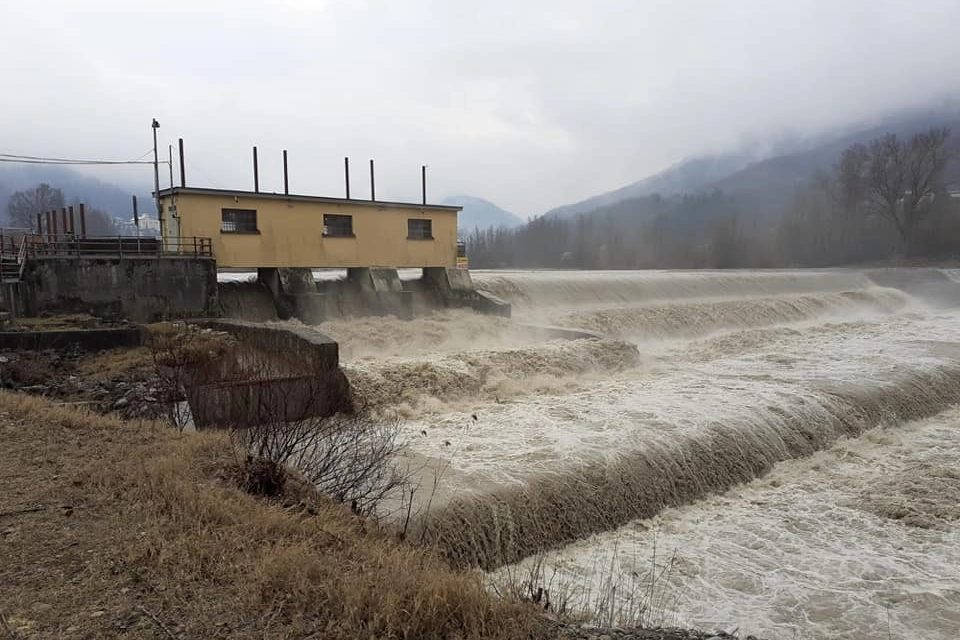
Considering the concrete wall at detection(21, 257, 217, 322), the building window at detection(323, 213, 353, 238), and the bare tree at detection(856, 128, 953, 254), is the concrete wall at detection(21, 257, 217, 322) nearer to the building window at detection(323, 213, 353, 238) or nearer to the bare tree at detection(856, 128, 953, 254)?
the building window at detection(323, 213, 353, 238)

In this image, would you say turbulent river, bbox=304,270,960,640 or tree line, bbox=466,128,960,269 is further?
tree line, bbox=466,128,960,269

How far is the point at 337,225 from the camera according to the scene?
21156 mm

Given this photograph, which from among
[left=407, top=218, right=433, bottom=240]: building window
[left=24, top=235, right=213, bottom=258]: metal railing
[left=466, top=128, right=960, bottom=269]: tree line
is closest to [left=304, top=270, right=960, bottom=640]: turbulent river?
[left=24, top=235, right=213, bottom=258]: metal railing

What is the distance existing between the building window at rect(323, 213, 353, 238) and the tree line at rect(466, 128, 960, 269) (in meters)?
46.0

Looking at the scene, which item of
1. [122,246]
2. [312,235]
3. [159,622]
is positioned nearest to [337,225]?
[312,235]

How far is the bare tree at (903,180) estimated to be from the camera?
2168 inches

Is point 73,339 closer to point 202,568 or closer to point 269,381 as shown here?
point 269,381

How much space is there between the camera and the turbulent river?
6.35 metres

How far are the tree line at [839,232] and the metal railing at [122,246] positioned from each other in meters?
50.9

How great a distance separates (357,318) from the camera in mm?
20406

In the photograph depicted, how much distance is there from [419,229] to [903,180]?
53821 mm

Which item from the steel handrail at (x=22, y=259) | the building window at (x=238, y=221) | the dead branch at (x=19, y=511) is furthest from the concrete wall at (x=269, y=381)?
the steel handrail at (x=22, y=259)

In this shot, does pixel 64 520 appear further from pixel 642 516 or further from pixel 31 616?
pixel 642 516

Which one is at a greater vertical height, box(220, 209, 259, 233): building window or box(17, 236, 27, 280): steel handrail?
box(220, 209, 259, 233): building window
